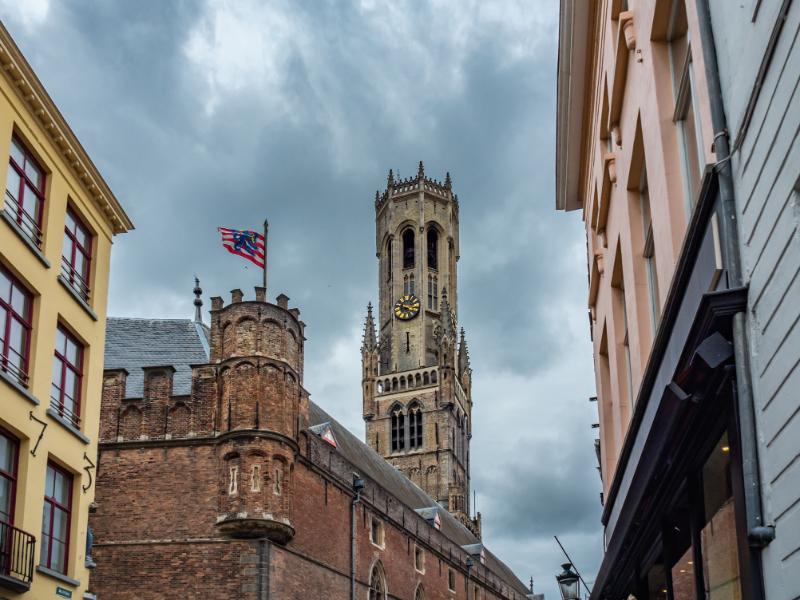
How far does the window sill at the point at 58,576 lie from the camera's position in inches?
679

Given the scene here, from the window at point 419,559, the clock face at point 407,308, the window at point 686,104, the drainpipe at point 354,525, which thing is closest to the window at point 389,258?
the clock face at point 407,308

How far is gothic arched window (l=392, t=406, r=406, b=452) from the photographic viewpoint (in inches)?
3595

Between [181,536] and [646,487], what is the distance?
20831mm

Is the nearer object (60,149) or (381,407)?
(60,149)

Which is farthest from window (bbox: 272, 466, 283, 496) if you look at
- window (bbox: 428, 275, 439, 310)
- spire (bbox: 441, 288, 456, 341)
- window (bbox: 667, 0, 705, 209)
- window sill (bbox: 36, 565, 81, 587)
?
window (bbox: 428, 275, 439, 310)

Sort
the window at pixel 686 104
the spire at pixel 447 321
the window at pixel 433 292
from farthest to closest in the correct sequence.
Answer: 1. the window at pixel 433 292
2. the spire at pixel 447 321
3. the window at pixel 686 104

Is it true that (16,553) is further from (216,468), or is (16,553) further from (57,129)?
(216,468)

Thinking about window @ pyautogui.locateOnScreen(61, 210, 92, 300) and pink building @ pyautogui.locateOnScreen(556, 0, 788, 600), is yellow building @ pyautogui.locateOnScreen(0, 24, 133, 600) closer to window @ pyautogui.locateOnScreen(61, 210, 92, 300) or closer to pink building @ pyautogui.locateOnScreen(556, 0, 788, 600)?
window @ pyautogui.locateOnScreen(61, 210, 92, 300)

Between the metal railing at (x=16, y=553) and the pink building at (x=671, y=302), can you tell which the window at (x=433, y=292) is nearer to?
the pink building at (x=671, y=302)

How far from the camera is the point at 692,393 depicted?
323 inches

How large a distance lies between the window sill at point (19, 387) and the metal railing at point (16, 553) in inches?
86.7

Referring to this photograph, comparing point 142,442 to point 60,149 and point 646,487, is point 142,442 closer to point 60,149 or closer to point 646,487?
point 60,149

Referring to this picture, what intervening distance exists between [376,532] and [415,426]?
2005 inches

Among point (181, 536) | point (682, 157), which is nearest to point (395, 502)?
point (181, 536)
